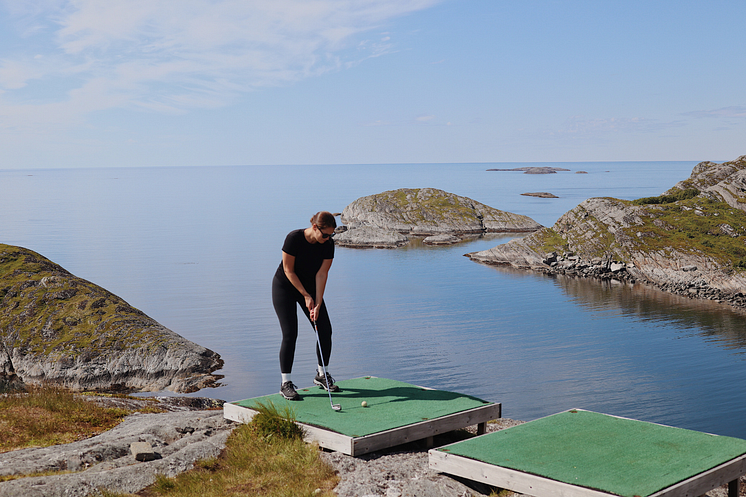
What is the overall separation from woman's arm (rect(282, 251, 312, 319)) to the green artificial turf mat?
5.99 ft

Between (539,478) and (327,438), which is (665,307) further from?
(539,478)

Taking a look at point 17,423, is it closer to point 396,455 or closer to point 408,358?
point 396,455

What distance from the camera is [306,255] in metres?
11.6

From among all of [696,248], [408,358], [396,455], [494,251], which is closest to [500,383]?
[408,358]

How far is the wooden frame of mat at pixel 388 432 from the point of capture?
970cm

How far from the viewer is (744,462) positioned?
911cm

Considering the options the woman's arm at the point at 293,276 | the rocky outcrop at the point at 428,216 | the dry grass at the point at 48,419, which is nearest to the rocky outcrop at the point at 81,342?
the dry grass at the point at 48,419

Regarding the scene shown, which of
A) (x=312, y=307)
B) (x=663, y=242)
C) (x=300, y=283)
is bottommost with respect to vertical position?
(x=663, y=242)

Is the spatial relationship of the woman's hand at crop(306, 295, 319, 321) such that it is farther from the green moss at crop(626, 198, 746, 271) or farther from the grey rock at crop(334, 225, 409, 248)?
the grey rock at crop(334, 225, 409, 248)

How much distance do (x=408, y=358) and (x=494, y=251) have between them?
178ft

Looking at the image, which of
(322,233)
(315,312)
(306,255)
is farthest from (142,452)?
(322,233)

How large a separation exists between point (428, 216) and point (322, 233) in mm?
125734

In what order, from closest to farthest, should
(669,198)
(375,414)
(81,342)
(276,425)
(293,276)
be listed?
1. (276,425)
2. (375,414)
3. (293,276)
4. (81,342)
5. (669,198)

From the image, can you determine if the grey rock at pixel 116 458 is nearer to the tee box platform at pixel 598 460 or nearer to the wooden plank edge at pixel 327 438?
the wooden plank edge at pixel 327 438
